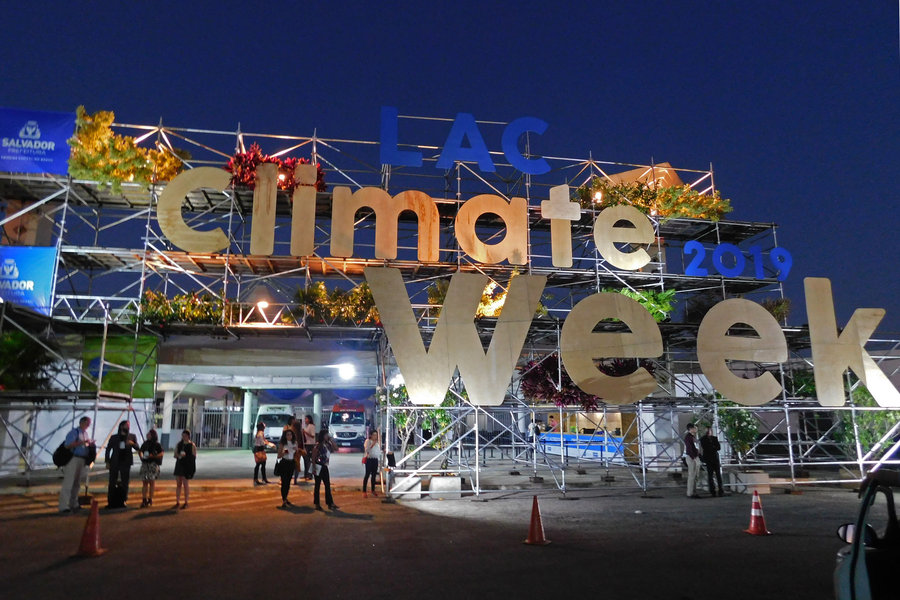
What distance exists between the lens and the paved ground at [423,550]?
6.83 meters

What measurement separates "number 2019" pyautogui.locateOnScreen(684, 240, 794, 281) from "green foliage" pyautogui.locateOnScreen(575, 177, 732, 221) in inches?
44.6

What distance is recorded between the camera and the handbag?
1145 centimetres

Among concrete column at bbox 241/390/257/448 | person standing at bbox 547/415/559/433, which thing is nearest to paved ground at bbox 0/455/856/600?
person standing at bbox 547/415/559/433

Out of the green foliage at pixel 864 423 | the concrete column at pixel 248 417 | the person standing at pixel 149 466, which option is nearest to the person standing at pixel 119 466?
the person standing at pixel 149 466

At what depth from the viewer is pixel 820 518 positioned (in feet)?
38.2

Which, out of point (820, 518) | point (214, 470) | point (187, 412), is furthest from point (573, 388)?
point (187, 412)

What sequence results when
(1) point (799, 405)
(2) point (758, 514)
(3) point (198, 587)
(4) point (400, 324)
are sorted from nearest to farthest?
(3) point (198, 587), (2) point (758, 514), (4) point (400, 324), (1) point (799, 405)

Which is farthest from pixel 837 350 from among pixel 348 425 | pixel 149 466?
pixel 348 425

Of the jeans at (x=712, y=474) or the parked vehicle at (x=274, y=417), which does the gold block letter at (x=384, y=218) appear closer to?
the jeans at (x=712, y=474)

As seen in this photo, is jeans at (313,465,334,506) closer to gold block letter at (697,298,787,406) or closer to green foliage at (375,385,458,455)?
green foliage at (375,385,458,455)

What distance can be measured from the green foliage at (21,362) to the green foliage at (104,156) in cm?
474

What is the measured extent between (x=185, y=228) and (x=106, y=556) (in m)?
10.3

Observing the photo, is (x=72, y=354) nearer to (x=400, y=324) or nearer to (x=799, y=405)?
(x=400, y=324)

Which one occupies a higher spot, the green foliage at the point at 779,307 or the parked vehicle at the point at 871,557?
the green foliage at the point at 779,307
